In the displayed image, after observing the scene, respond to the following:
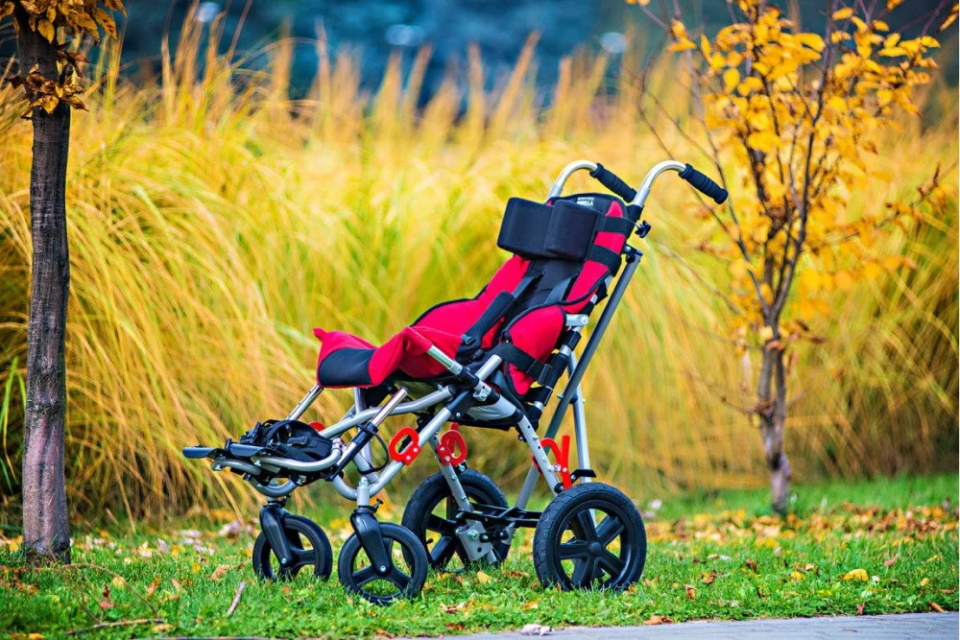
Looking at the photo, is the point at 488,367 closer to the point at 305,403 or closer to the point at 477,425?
the point at 477,425

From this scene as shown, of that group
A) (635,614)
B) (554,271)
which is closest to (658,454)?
(554,271)

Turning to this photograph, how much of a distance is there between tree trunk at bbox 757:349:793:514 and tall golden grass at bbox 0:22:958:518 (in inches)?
17.2

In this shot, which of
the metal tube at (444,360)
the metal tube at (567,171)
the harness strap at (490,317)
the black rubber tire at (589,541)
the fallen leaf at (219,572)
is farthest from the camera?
the metal tube at (567,171)

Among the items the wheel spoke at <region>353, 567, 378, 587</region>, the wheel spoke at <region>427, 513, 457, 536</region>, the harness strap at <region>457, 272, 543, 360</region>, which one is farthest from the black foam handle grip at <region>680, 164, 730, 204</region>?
the wheel spoke at <region>353, 567, 378, 587</region>

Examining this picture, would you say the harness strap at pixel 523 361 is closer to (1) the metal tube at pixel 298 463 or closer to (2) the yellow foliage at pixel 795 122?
(1) the metal tube at pixel 298 463

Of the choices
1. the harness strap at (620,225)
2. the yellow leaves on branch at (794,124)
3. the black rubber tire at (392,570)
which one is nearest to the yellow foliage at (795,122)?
the yellow leaves on branch at (794,124)

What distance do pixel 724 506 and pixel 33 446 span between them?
4.05m

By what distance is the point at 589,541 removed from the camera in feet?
14.7

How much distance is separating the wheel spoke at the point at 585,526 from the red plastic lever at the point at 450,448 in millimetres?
472

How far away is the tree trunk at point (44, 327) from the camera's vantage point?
4496 mm

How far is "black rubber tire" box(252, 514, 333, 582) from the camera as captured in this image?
427 cm

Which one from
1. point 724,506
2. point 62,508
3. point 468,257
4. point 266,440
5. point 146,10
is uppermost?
point 146,10

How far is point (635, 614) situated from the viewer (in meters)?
4.14

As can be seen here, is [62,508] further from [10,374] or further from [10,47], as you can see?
[10,47]
